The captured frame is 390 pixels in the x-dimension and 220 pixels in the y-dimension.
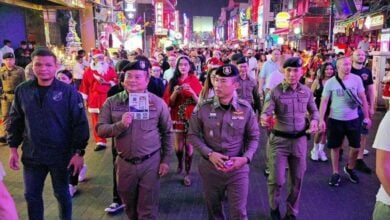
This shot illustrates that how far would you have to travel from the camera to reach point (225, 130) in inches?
135

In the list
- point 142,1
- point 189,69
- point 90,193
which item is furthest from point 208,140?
point 142,1

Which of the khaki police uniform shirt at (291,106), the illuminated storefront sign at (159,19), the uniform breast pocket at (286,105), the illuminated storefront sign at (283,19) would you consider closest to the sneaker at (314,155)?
the khaki police uniform shirt at (291,106)

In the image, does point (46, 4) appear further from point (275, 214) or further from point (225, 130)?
point (225, 130)

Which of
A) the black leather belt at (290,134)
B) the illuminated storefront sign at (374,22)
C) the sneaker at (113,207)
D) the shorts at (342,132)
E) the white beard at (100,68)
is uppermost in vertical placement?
the illuminated storefront sign at (374,22)

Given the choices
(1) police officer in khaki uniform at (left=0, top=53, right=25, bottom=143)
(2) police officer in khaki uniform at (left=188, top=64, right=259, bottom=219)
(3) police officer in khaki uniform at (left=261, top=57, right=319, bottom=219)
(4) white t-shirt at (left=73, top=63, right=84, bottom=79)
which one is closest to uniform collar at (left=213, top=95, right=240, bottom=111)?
(2) police officer in khaki uniform at (left=188, top=64, right=259, bottom=219)

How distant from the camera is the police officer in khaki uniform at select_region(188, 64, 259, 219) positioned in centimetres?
340

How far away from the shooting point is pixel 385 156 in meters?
2.21

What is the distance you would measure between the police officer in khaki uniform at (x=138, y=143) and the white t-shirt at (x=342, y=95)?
2912mm

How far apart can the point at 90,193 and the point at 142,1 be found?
1660 inches

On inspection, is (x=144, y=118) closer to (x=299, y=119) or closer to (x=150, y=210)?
Result: (x=150, y=210)

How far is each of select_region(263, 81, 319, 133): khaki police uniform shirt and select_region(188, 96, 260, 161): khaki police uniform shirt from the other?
0.86m

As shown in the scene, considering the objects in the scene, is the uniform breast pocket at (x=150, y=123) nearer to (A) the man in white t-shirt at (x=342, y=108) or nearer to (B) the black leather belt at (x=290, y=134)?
(B) the black leather belt at (x=290, y=134)

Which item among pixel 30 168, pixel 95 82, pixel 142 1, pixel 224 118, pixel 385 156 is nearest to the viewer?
pixel 385 156

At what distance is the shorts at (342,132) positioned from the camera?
5551 mm
